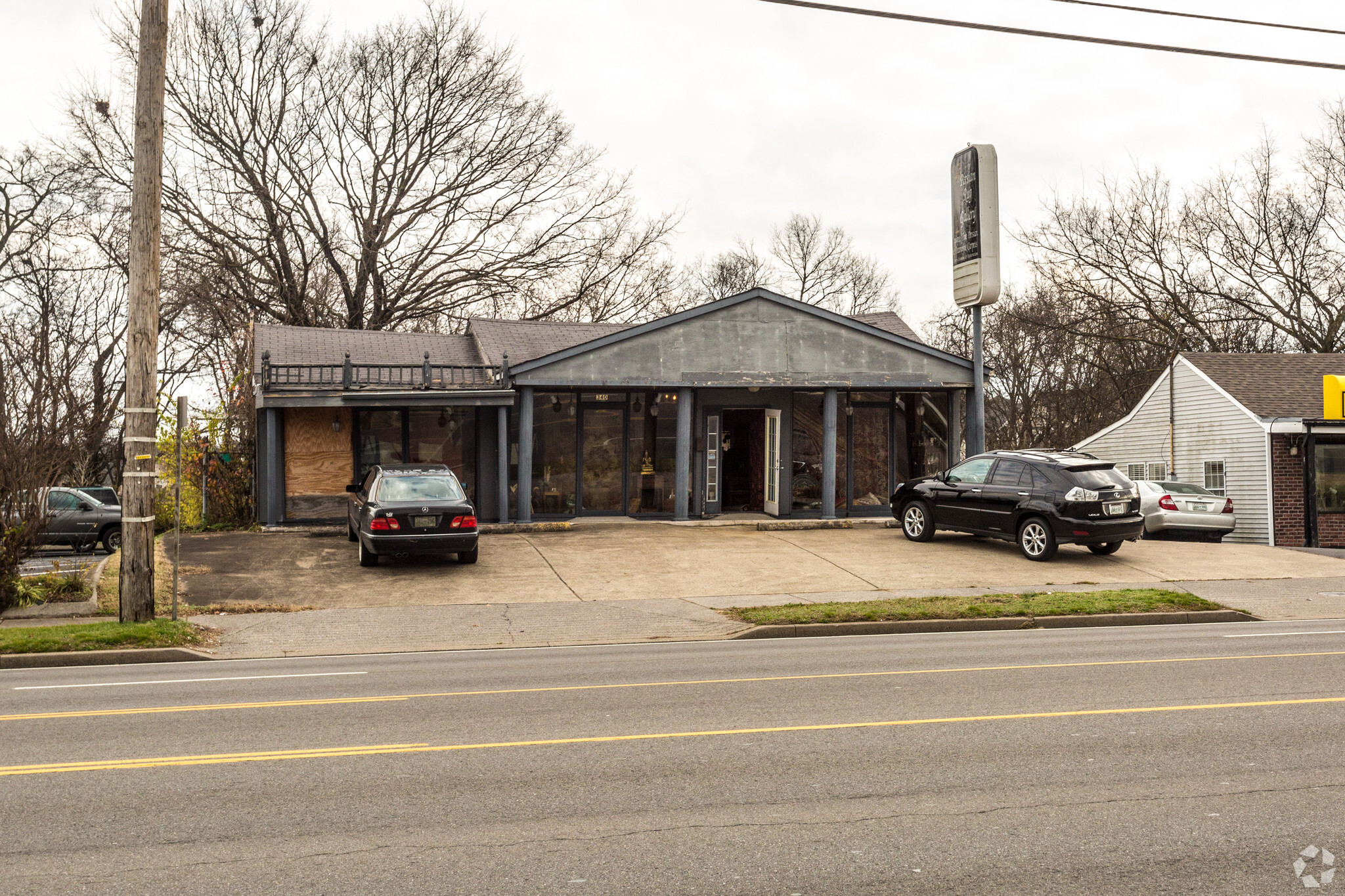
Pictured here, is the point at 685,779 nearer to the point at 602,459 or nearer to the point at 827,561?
Answer: the point at 827,561

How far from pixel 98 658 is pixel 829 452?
1530cm

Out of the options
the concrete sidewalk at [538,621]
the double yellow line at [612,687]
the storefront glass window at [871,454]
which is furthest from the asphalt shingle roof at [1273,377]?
the double yellow line at [612,687]

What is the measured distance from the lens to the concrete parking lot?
1509cm

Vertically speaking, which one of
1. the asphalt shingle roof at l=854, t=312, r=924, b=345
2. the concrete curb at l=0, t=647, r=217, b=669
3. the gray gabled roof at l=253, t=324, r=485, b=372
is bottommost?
the concrete curb at l=0, t=647, r=217, b=669

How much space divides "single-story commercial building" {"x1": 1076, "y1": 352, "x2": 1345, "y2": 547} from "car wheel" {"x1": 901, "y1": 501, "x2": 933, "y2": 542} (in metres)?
11.1

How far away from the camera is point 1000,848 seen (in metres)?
4.79

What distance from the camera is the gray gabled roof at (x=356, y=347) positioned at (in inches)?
908

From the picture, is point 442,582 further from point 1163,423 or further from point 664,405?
point 1163,423

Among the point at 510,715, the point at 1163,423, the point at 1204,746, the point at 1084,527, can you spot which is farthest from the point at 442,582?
the point at 1163,423

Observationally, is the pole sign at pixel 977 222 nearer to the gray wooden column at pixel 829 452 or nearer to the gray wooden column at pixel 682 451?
the gray wooden column at pixel 829 452

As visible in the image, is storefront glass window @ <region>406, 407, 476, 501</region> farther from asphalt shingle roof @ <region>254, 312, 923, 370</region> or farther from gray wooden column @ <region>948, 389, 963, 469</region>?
gray wooden column @ <region>948, 389, 963, 469</region>

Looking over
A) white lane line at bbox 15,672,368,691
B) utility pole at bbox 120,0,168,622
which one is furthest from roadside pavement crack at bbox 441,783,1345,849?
utility pole at bbox 120,0,168,622

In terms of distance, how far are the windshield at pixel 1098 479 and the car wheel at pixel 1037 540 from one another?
3.02 feet

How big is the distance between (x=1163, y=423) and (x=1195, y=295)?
477 inches
